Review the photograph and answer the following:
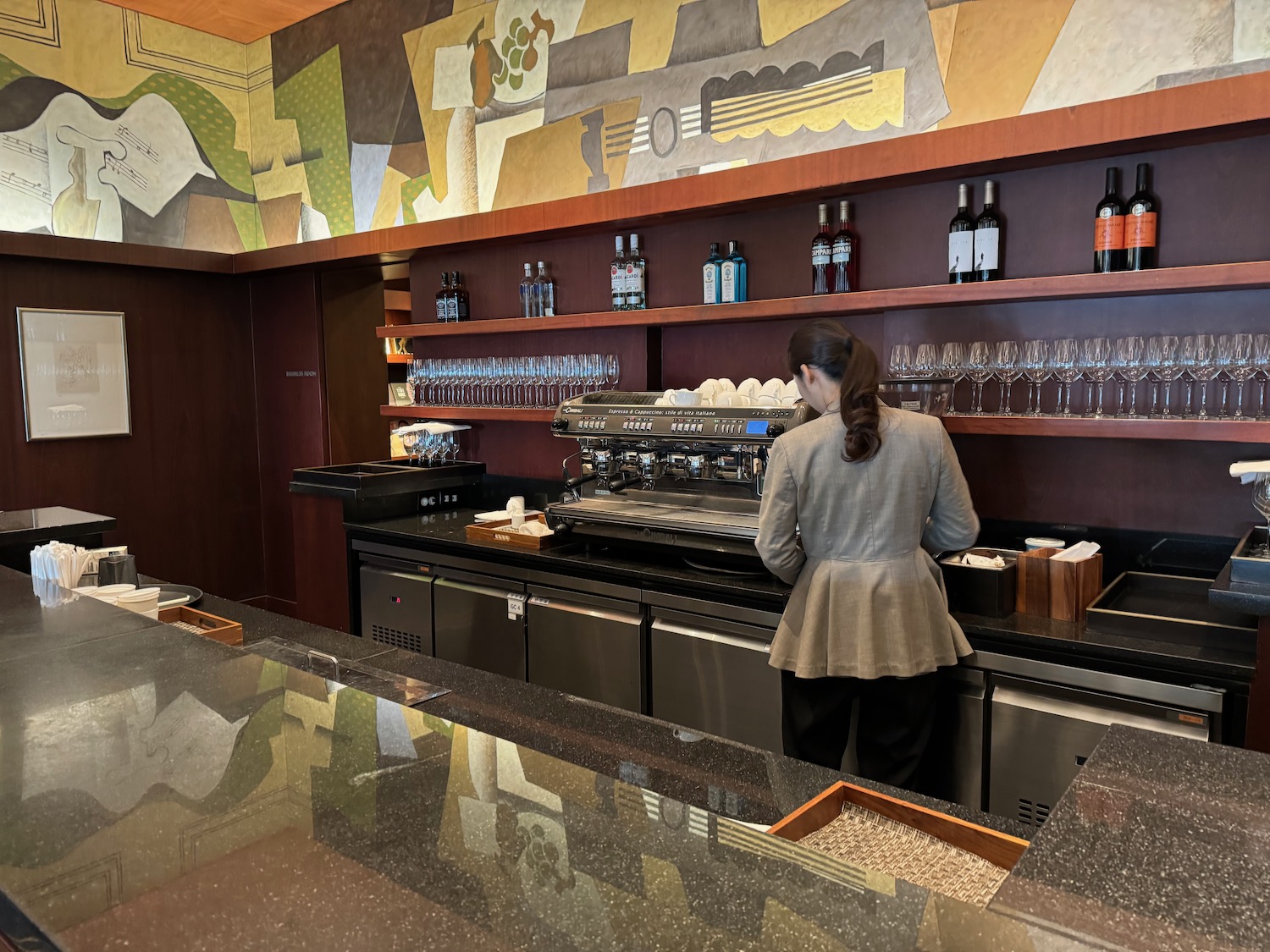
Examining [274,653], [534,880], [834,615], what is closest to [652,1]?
[834,615]

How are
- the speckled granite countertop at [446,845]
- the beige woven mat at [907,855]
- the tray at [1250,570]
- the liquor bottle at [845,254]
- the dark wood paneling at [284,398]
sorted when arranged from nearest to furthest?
the speckled granite countertop at [446,845] → the beige woven mat at [907,855] → the tray at [1250,570] → the liquor bottle at [845,254] → the dark wood paneling at [284,398]

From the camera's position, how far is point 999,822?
1399 mm

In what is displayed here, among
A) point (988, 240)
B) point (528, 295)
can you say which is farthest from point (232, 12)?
point (988, 240)

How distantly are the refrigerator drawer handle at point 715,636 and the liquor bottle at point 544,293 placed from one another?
6.40ft

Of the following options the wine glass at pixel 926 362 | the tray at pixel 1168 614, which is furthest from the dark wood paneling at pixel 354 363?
the tray at pixel 1168 614

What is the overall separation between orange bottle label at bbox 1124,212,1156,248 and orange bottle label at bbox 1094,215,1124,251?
2 cm

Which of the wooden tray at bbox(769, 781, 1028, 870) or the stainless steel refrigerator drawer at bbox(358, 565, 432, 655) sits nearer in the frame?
the wooden tray at bbox(769, 781, 1028, 870)

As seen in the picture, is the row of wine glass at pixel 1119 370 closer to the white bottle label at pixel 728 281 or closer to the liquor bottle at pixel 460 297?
the white bottle label at pixel 728 281

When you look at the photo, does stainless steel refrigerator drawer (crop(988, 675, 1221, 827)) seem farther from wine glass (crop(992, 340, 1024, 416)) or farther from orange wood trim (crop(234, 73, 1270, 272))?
orange wood trim (crop(234, 73, 1270, 272))

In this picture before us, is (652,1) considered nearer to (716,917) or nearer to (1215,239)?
(1215,239)

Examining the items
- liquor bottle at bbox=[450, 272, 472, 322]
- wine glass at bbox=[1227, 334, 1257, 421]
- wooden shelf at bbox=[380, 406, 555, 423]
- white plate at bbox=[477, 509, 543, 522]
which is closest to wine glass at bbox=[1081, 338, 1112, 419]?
wine glass at bbox=[1227, 334, 1257, 421]

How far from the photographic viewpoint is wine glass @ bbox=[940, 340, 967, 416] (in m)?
3.23

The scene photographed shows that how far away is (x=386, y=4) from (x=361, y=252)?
5.64 feet

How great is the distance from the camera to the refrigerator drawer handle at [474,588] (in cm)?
389
